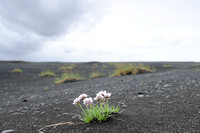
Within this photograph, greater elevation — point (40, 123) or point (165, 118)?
point (165, 118)

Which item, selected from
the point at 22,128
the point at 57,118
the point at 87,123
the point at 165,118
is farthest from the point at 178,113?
the point at 22,128

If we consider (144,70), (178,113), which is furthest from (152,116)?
(144,70)

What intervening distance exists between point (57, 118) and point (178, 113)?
81.9 inches

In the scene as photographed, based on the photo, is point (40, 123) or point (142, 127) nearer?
point (142, 127)

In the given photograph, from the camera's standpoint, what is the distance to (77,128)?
7.71ft

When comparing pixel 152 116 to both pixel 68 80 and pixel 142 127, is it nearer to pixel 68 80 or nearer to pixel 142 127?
pixel 142 127

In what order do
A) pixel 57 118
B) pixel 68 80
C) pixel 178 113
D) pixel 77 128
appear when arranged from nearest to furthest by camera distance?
1. pixel 77 128
2. pixel 178 113
3. pixel 57 118
4. pixel 68 80

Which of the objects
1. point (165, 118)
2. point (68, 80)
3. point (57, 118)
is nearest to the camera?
point (165, 118)

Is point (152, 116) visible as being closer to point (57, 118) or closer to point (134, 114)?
point (134, 114)

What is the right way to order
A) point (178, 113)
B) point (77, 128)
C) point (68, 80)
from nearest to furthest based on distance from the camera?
1. point (77, 128)
2. point (178, 113)
3. point (68, 80)

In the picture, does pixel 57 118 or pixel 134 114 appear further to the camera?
pixel 57 118

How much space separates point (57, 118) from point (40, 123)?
0.32m

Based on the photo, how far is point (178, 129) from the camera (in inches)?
82.7

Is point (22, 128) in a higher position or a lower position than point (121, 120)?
lower
